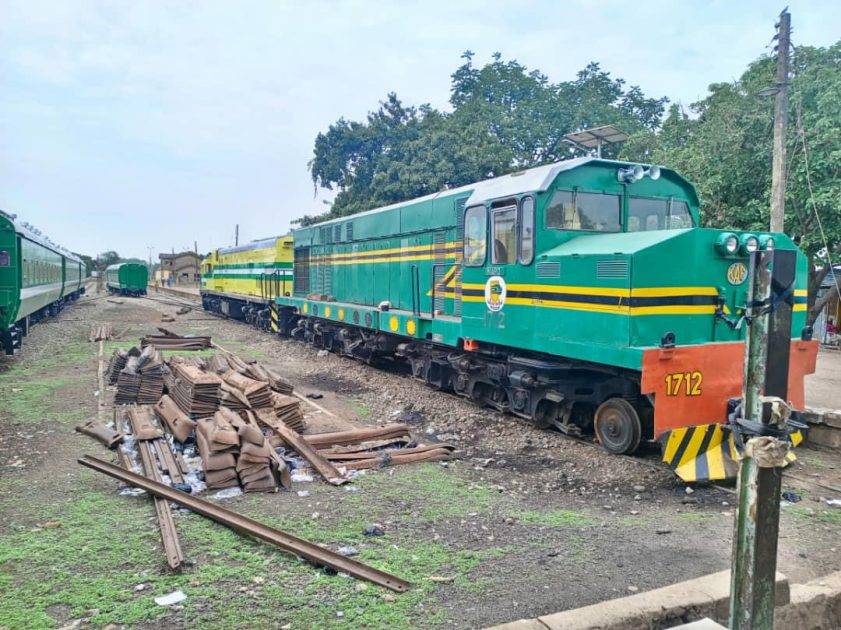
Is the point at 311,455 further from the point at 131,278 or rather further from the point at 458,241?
the point at 131,278

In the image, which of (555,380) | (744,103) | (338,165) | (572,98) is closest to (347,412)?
(555,380)

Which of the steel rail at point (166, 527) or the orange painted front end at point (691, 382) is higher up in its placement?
the orange painted front end at point (691, 382)

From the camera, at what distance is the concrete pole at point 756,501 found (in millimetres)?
2812

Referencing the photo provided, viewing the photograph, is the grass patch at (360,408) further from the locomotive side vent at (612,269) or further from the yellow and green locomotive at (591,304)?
the locomotive side vent at (612,269)

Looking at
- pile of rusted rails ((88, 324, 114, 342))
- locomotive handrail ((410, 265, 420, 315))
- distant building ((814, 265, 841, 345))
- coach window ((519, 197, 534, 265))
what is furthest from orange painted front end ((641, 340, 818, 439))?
pile of rusted rails ((88, 324, 114, 342))

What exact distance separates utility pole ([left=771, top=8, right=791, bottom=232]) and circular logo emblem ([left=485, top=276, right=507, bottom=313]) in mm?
7469

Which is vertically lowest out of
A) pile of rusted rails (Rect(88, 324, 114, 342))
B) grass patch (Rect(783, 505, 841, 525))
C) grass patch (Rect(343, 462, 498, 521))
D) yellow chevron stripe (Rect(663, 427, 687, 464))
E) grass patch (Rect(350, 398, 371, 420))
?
grass patch (Rect(350, 398, 371, 420))

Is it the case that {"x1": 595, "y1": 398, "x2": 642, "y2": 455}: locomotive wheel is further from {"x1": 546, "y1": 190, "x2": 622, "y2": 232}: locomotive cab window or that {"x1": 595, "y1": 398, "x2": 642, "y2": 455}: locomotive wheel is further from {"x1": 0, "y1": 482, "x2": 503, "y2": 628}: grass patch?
{"x1": 0, "y1": 482, "x2": 503, "y2": 628}: grass patch

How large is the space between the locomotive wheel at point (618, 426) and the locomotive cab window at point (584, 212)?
2168 mm

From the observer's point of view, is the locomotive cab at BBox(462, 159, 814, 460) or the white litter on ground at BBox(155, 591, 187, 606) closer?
the white litter on ground at BBox(155, 591, 187, 606)

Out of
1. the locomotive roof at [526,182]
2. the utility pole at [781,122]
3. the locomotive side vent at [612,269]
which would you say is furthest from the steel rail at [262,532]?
the utility pole at [781,122]

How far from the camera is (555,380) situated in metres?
7.46

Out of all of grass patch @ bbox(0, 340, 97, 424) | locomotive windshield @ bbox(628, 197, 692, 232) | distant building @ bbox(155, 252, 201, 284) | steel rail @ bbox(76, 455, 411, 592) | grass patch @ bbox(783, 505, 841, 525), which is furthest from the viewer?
distant building @ bbox(155, 252, 201, 284)

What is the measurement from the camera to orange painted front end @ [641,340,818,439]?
5863 mm
